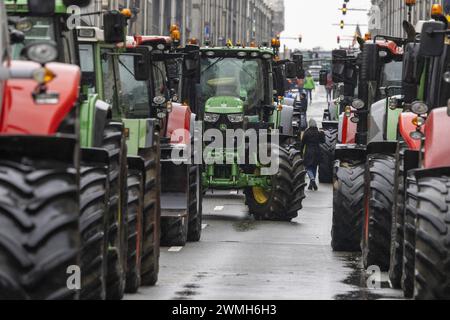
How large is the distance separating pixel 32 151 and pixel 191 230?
13.1m

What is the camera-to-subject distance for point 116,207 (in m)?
12.2

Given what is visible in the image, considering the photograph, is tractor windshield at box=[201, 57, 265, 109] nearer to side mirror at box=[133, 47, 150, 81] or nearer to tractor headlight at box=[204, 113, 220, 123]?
tractor headlight at box=[204, 113, 220, 123]

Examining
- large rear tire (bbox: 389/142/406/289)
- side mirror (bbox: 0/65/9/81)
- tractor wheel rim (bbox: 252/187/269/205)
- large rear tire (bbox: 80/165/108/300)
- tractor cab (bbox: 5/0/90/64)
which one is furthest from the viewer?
tractor wheel rim (bbox: 252/187/269/205)

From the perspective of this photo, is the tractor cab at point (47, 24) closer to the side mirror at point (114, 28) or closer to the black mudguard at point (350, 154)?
the side mirror at point (114, 28)

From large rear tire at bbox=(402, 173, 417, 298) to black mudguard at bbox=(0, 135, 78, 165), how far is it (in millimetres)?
3679

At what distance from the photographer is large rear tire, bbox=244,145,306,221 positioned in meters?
26.5

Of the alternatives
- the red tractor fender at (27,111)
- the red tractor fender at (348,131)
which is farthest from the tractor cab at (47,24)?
the red tractor fender at (348,131)

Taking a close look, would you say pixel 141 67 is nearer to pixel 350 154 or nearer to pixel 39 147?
pixel 350 154

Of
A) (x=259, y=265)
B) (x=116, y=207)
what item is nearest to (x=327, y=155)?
(x=259, y=265)

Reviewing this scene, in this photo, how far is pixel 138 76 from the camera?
18.8m

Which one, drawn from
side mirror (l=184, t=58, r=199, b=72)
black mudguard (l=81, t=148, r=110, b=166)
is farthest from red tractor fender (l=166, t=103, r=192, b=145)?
black mudguard (l=81, t=148, r=110, b=166)

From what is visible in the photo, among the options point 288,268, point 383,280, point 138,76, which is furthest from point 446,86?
point 138,76

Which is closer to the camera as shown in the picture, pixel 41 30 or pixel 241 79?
pixel 41 30

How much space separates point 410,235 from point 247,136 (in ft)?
47.6
